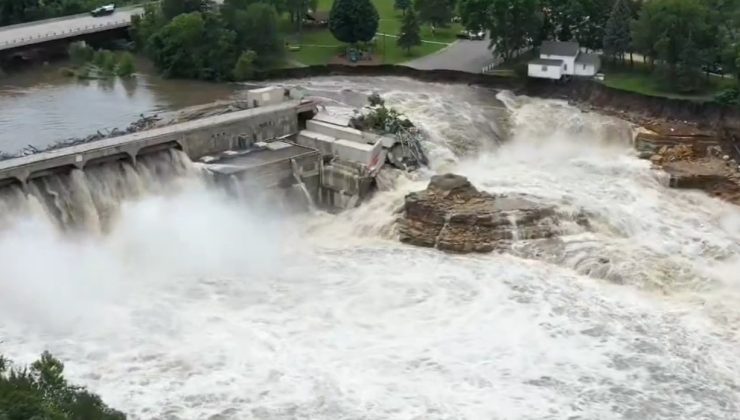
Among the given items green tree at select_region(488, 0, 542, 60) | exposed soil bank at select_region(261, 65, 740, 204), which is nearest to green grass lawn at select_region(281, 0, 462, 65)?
exposed soil bank at select_region(261, 65, 740, 204)

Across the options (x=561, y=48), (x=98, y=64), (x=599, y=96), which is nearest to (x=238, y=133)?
(x=599, y=96)

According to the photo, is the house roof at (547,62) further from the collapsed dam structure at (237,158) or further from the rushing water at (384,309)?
the collapsed dam structure at (237,158)

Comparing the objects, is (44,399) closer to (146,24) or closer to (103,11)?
(146,24)

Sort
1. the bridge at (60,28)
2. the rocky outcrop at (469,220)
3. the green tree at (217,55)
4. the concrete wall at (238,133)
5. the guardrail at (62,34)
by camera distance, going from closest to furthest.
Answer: the rocky outcrop at (469,220)
the concrete wall at (238,133)
the green tree at (217,55)
the guardrail at (62,34)
the bridge at (60,28)

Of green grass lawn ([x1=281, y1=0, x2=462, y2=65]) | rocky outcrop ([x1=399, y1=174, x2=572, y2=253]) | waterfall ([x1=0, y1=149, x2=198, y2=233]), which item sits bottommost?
rocky outcrop ([x1=399, y1=174, x2=572, y2=253])

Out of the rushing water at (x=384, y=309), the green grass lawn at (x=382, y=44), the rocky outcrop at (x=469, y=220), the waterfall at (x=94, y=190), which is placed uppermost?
the green grass lawn at (x=382, y=44)

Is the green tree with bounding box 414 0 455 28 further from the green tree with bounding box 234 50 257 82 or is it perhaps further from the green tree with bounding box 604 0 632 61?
the green tree with bounding box 604 0 632 61

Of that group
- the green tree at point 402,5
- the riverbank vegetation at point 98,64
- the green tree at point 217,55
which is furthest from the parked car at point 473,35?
the riverbank vegetation at point 98,64
